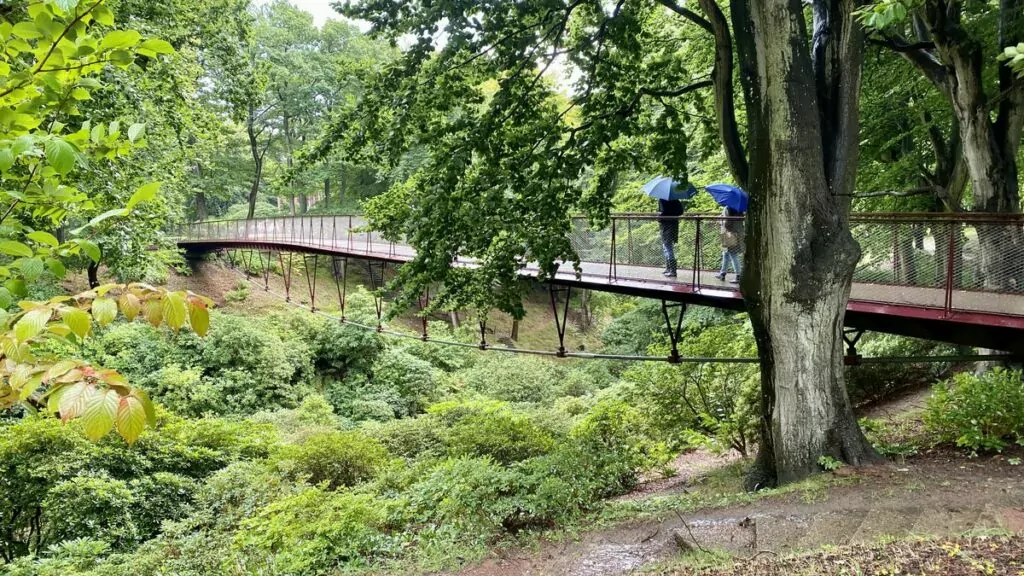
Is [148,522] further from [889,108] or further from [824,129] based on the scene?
[889,108]

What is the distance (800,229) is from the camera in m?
5.14

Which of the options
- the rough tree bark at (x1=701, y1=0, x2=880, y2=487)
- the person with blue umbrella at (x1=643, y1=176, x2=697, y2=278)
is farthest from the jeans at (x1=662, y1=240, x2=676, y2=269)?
the rough tree bark at (x1=701, y1=0, x2=880, y2=487)

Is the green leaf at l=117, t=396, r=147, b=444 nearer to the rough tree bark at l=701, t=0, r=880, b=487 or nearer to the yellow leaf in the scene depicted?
the yellow leaf

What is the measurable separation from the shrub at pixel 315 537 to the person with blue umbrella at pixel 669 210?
16.7 ft

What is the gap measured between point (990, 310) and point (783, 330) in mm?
2184

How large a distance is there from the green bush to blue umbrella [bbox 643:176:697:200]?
4104 millimetres

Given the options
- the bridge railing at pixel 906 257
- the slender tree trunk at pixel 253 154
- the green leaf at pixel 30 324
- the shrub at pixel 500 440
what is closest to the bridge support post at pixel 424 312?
the shrub at pixel 500 440

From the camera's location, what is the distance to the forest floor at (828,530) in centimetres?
338

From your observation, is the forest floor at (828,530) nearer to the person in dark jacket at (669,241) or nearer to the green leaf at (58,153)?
the person in dark jacket at (669,241)

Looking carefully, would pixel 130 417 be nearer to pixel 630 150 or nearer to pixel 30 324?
pixel 30 324

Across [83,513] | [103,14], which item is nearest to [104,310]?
[103,14]

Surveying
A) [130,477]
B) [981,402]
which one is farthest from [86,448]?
[981,402]

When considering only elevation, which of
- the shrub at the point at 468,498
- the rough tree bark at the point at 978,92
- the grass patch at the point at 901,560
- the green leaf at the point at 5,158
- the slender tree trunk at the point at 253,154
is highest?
the slender tree trunk at the point at 253,154

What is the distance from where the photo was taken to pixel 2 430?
786 cm
